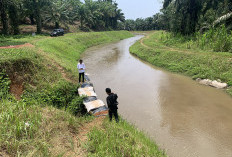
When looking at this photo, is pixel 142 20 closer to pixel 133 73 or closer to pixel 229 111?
pixel 133 73

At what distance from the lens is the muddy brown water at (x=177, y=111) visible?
5.84 meters

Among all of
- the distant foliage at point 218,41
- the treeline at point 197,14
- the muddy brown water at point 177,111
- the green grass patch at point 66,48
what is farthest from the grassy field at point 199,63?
the green grass patch at point 66,48

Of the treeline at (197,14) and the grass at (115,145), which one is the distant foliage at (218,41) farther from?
the grass at (115,145)

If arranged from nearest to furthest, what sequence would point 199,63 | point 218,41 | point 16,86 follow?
point 16,86 < point 199,63 < point 218,41

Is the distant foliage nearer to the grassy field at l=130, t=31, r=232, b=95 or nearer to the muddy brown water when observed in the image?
the grassy field at l=130, t=31, r=232, b=95

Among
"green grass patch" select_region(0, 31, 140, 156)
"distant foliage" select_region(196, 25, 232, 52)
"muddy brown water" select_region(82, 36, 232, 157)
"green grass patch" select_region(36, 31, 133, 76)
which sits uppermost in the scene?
"distant foliage" select_region(196, 25, 232, 52)

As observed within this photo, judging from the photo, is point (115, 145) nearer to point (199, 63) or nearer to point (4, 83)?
point (4, 83)

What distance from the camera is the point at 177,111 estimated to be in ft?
26.5

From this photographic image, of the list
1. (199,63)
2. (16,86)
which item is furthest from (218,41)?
(16,86)

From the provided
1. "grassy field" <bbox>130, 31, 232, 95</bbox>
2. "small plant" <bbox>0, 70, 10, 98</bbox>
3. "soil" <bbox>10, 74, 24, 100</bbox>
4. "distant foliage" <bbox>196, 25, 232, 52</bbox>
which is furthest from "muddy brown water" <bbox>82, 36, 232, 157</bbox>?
"distant foliage" <bbox>196, 25, 232, 52</bbox>

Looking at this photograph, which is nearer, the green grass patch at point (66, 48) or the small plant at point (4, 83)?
the small plant at point (4, 83)

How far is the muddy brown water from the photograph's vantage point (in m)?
5.84

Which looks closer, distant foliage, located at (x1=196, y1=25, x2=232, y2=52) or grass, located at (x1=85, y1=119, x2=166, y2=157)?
grass, located at (x1=85, y1=119, x2=166, y2=157)

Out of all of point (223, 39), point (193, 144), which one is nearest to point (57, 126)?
point (193, 144)
